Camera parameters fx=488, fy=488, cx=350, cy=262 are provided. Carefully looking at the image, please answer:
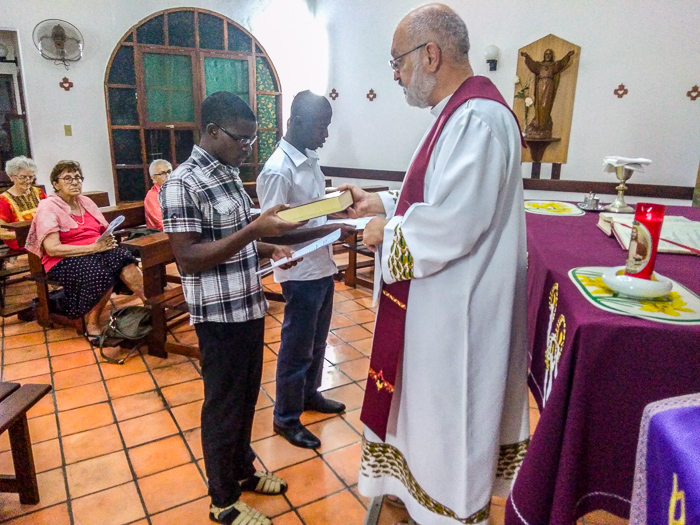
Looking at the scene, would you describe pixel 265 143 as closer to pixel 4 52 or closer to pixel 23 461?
pixel 4 52

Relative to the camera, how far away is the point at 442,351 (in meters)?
1.36

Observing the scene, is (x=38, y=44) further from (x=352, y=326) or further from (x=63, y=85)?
(x=352, y=326)

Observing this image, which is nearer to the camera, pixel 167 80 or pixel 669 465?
pixel 669 465

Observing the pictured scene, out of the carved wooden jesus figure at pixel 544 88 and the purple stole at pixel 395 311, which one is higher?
the carved wooden jesus figure at pixel 544 88

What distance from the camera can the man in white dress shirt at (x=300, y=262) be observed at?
80.7 inches

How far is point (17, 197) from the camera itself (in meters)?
4.25

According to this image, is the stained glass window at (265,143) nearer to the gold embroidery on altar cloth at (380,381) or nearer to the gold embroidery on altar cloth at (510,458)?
the gold embroidery on altar cloth at (380,381)

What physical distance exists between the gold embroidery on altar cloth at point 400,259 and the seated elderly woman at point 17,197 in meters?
3.95

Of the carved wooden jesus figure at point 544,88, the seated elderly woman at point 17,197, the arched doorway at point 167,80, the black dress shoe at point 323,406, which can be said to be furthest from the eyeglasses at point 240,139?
the arched doorway at point 167,80

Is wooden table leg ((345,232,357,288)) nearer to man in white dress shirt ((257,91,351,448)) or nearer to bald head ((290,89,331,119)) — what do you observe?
man in white dress shirt ((257,91,351,448))

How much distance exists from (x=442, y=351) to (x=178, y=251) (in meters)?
0.82

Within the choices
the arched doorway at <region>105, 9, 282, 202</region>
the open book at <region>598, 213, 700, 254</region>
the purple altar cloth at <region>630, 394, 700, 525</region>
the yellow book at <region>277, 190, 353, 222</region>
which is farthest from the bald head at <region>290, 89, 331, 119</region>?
the arched doorway at <region>105, 9, 282, 202</region>

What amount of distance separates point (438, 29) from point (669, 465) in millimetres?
1156

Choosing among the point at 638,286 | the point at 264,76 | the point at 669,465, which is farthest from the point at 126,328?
the point at 264,76
